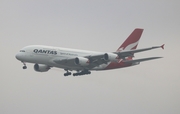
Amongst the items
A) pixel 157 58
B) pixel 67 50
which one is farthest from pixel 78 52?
pixel 157 58

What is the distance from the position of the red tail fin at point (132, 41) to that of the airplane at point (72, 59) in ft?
10.2

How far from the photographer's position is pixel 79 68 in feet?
250

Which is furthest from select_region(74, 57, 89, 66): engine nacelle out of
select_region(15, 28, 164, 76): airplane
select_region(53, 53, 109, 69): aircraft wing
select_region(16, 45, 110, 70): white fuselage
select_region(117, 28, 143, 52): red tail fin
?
select_region(117, 28, 143, 52): red tail fin

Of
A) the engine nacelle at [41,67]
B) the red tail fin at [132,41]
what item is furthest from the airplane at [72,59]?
the red tail fin at [132,41]

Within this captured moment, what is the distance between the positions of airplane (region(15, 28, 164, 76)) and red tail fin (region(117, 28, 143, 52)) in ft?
10.2

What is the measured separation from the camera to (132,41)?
82625mm

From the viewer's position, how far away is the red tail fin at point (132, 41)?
81500mm

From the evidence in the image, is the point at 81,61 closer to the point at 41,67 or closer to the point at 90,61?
the point at 90,61

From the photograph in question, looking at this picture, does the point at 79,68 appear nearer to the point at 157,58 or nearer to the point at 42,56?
the point at 42,56

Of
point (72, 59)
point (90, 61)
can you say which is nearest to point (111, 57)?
point (90, 61)

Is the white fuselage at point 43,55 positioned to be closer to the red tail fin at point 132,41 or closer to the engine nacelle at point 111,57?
the engine nacelle at point 111,57

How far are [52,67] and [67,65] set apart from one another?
5010 mm

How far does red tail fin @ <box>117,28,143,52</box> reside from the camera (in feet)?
267

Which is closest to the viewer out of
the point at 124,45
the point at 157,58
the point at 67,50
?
the point at 157,58
